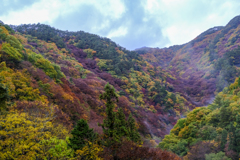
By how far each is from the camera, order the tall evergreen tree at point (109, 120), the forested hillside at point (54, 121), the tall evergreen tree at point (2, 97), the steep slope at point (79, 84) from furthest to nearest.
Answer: the steep slope at point (79, 84)
the tall evergreen tree at point (109, 120)
the tall evergreen tree at point (2, 97)
the forested hillside at point (54, 121)

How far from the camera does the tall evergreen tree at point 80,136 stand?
35.9 ft

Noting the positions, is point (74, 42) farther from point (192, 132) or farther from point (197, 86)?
point (192, 132)

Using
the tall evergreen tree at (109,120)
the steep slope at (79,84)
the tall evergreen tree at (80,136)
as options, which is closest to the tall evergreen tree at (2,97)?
the steep slope at (79,84)

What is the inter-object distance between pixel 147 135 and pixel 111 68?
39028mm

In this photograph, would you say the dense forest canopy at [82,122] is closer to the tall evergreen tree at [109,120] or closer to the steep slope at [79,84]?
the tall evergreen tree at [109,120]

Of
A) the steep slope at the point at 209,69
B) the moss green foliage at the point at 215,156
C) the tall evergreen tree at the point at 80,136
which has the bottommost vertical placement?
the moss green foliage at the point at 215,156

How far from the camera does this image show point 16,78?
16.1 meters

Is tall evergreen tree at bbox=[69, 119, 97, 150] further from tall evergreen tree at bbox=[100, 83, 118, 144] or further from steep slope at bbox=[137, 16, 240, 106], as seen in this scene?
steep slope at bbox=[137, 16, 240, 106]

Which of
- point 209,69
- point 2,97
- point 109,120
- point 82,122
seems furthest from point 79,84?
point 209,69

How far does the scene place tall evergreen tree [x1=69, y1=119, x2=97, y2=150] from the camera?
35.9 ft

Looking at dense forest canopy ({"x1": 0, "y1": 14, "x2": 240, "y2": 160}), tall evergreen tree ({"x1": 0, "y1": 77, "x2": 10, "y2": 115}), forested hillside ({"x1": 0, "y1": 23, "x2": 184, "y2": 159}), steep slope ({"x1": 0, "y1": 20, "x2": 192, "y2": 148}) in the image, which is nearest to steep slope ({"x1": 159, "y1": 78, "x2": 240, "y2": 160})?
dense forest canopy ({"x1": 0, "y1": 14, "x2": 240, "y2": 160})

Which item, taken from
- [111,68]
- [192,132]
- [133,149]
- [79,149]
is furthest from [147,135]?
[111,68]

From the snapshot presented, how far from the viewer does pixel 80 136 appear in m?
11.4

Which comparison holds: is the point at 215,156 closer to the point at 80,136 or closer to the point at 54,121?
the point at 80,136
